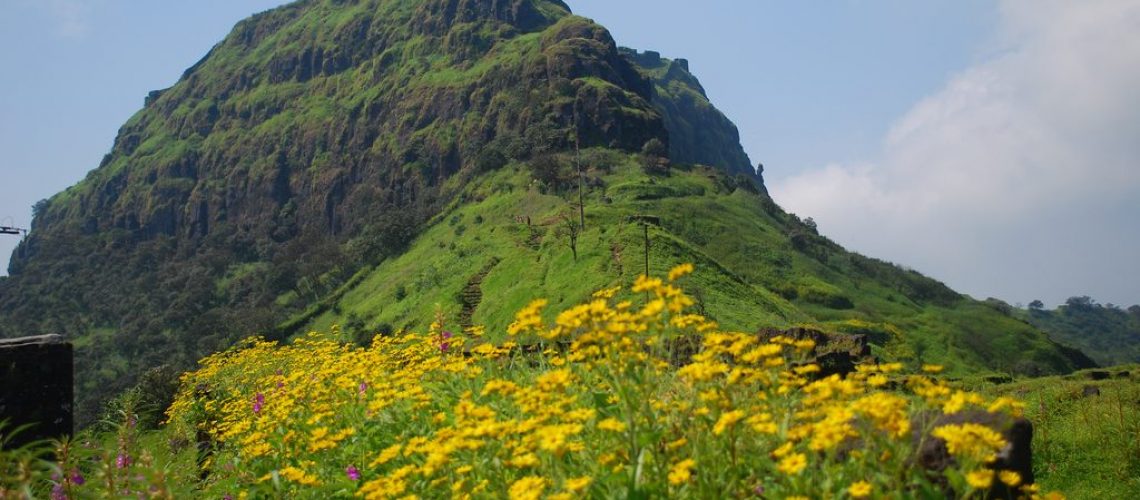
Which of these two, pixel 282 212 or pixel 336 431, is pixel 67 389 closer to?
pixel 336 431

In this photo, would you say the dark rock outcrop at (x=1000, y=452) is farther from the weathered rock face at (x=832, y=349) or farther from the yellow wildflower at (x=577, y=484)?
the weathered rock face at (x=832, y=349)

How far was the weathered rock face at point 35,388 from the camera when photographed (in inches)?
293

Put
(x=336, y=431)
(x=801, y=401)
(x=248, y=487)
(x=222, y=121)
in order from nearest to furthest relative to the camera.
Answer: (x=801, y=401)
(x=248, y=487)
(x=336, y=431)
(x=222, y=121)

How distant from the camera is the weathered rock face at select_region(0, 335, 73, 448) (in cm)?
745

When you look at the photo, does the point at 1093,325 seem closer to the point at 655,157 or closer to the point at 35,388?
the point at 655,157

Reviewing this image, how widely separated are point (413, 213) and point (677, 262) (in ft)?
185

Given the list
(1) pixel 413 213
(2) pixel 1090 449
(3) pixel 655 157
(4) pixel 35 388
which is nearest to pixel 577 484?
(4) pixel 35 388

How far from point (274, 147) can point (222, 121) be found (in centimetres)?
2598

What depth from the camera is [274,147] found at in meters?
152

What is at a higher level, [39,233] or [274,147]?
[274,147]

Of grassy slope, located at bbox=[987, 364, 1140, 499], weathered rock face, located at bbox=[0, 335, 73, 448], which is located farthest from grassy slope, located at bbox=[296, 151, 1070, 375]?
weathered rock face, located at bbox=[0, 335, 73, 448]

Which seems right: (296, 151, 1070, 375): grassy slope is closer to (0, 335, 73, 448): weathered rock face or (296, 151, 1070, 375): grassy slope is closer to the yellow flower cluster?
(0, 335, 73, 448): weathered rock face

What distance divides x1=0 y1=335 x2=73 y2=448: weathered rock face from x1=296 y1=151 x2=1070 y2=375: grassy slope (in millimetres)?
35082

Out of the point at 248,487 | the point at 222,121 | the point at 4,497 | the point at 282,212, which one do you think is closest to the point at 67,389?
the point at 248,487
